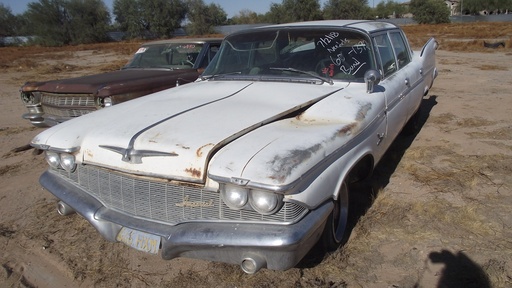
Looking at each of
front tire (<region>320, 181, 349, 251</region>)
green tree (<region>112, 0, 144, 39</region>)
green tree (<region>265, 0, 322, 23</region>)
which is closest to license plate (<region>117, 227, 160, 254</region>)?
front tire (<region>320, 181, 349, 251</region>)

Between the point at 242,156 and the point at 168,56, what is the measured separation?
499 cm

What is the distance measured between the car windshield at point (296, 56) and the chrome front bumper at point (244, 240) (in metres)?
1.70

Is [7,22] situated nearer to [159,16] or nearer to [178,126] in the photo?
[159,16]

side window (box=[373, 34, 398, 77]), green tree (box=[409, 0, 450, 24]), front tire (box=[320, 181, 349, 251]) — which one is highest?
green tree (box=[409, 0, 450, 24])

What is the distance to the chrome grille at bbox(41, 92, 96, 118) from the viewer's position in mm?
5469

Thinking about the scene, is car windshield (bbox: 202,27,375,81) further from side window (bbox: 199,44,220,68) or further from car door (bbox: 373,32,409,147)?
side window (bbox: 199,44,220,68)

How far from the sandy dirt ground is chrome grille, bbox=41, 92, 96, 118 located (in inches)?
28.5

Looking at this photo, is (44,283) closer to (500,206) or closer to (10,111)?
(500,206)

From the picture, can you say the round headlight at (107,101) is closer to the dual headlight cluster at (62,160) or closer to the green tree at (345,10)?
the dual headlight cluster at (62,160)

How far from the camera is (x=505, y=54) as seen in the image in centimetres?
1708

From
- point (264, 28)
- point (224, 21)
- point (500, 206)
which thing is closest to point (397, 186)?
point (500, 206)

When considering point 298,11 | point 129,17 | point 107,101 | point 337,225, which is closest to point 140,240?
point 337,225

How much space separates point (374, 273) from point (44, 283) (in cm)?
230

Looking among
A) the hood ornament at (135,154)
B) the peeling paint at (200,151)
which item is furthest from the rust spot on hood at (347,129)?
the hood ornament at (135,154)
